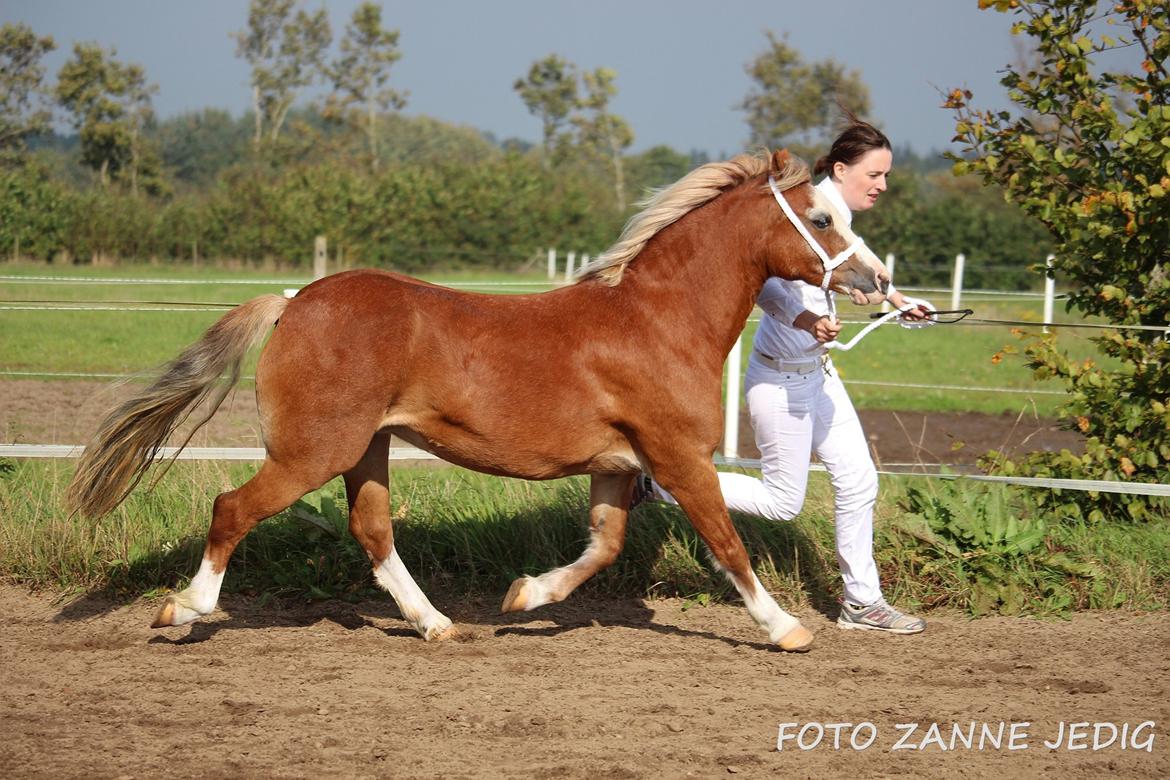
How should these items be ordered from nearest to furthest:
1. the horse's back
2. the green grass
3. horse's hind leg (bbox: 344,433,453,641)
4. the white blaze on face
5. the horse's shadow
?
the horse's back → the white blaze on face → horse's hind leg (bbox: 344,433,453,641) → the horse's shadow → the green grass

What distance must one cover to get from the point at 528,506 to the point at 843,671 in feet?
6.45

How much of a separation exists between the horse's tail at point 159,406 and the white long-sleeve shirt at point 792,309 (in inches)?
77.1

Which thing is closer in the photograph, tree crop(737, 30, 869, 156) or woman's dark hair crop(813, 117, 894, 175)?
woman's dark hair crop(813, 117, 894, 175)

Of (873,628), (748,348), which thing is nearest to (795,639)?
(873,628)

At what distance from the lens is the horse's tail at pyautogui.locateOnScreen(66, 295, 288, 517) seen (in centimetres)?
447

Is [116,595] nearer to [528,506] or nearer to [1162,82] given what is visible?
[528,506]

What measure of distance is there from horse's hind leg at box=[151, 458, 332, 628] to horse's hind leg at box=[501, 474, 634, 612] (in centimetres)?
101

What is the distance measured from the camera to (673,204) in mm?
4684

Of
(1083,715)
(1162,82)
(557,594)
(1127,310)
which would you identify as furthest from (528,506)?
(1162,82)

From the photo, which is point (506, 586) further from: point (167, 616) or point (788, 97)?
point (788, 97)

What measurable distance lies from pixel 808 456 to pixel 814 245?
905mm

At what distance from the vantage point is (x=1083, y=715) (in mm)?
3936

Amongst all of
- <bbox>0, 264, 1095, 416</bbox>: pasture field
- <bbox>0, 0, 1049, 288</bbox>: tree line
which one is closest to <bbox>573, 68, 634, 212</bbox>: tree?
<bbox>0, 0, 1049, 288</bbox>: tree line

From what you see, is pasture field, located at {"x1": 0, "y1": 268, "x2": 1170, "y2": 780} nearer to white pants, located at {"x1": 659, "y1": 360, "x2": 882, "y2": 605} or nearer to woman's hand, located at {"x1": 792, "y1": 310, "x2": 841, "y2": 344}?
white pants, located at {"x1": 659, "y1": 360, "x2": 882, "y2": 605}
